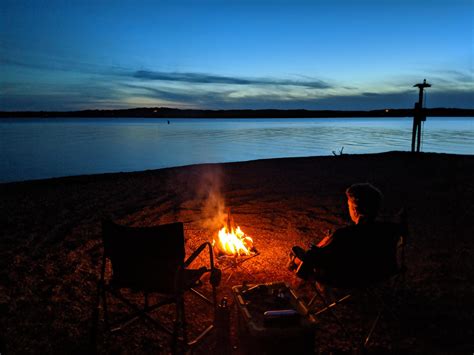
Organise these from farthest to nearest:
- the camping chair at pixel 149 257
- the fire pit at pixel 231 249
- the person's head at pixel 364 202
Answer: the fire pit at pixel 231 249 < the person's head at pixel 364 202 < the camping chair at pixel 149 257

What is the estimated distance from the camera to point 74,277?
4.51 metres

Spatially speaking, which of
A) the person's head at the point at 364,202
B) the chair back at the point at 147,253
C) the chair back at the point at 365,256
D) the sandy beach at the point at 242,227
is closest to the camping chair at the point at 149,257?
the chair back at the point at 147,253

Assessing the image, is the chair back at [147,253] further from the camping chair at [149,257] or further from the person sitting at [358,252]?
the person sitting at [358,252]

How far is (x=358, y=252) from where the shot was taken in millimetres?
3074

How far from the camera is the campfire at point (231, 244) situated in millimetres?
5016

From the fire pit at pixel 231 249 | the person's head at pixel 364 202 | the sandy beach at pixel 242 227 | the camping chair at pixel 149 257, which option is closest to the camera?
the camping chair at pixel 149 257

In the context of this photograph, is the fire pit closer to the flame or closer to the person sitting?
the flame

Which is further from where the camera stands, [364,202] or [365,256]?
[364,202]

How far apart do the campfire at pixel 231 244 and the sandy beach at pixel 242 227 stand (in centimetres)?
23

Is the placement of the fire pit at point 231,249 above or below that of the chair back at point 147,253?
below

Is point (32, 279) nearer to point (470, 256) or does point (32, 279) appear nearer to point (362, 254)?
point (362, 254)

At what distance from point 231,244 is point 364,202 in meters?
2.22

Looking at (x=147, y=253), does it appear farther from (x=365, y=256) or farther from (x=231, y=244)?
(x=231, y=244)

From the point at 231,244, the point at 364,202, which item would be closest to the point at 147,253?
the point at 364,202
